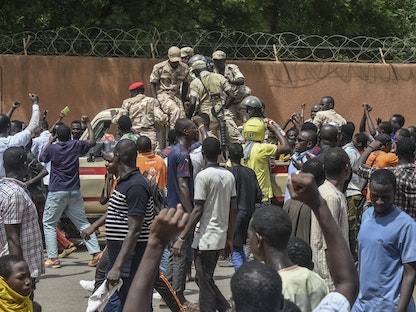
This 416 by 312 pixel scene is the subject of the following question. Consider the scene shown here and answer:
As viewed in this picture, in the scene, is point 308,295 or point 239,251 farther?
point 239,251

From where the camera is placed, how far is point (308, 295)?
14.2 feet

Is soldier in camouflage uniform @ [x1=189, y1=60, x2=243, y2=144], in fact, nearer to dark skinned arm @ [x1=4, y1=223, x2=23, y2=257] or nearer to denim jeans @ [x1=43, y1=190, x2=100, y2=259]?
denim jeans @ [x1=43, y1=190, x2=100, y2=259]

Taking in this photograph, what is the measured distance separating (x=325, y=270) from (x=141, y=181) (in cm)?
152

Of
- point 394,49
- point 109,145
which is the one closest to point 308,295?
point 109,145

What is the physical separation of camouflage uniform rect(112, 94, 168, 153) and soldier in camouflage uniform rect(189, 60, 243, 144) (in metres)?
0.67

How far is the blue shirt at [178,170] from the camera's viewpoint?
880 cm

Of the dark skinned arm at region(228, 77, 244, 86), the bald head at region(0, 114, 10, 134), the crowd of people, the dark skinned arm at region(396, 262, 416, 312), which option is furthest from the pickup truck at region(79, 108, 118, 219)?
the dark skinned arm at region(396, 262, 416, 312)

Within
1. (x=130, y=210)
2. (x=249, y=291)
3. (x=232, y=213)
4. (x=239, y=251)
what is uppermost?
(x=249, y=291)

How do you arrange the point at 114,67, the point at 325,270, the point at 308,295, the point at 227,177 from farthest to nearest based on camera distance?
the point at 114,67, the point at 227,177, the point at 325,270, the point at 308,295

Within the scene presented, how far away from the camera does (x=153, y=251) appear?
3.79 m

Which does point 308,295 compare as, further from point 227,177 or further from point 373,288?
point 227,177

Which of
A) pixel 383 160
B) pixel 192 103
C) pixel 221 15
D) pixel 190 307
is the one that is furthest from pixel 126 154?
pixel 221 15

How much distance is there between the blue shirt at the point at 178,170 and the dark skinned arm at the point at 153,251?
190 inches

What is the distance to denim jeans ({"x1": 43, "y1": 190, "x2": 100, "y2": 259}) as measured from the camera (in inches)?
435
